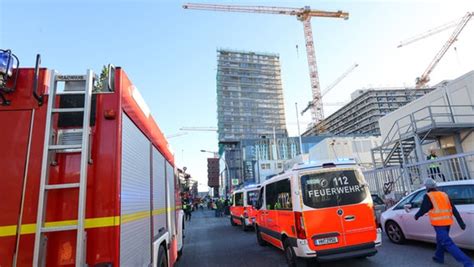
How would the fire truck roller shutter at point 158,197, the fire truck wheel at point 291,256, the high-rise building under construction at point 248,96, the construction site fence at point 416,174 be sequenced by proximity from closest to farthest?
the fire truck roller shutter at point 158,197 → the fire truck wheel at point 291,256 → the construction site fence at point 416,174 → the high-rise building under construction at point 248,96

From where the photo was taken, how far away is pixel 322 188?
569 centimetres

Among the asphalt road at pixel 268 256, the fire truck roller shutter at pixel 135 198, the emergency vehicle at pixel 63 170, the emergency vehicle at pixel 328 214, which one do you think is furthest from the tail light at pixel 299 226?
the emergency vehicle at pixel 63 170

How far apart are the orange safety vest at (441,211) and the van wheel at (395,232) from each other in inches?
92.5

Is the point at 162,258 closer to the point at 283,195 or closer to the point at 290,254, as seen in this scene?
the point at 290,254

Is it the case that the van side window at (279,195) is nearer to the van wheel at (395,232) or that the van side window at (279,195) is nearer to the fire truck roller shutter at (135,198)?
the fire truck roller shutter at (135,198)

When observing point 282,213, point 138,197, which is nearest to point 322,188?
point 282,213

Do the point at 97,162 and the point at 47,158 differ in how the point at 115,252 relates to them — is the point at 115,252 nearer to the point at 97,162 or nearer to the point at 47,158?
the point at 97,162

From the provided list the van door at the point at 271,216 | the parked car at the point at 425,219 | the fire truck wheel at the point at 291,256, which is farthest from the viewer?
the van door at the point at 271,216

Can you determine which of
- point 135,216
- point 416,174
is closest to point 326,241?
point 135,216

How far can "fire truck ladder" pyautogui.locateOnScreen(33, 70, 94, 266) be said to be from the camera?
7.38ft

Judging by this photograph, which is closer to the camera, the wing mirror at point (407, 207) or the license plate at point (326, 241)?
the license plate at point (326, 241)

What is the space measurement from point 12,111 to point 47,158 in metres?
0.60

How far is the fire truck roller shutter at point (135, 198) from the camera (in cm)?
274

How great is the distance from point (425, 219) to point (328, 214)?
3205 mm
